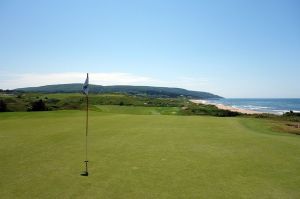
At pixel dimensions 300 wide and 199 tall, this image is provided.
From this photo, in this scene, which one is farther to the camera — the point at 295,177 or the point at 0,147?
the point at 0,147

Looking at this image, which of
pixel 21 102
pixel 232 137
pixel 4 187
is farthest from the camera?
pixel 21 102

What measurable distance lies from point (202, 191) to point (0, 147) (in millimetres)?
9312

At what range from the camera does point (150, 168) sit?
923 cm

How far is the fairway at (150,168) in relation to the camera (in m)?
7.15

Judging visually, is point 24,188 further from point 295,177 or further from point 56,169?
point 295,177

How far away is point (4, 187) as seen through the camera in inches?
289

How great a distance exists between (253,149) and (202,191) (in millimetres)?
6205

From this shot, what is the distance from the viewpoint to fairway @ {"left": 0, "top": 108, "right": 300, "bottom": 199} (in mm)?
7148

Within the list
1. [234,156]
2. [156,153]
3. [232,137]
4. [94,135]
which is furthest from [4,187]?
[232,137]

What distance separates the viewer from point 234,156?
11.1 meters

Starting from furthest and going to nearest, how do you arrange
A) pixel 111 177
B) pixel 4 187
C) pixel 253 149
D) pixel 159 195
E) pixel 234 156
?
1. pixel 253 149
2. pixel 234 156
3. pixel 111 177
4. pixel 4 187
5. pixel 159 195

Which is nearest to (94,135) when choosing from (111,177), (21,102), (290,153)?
(111,177)

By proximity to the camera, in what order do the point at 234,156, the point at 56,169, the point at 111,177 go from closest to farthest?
the point at 111,177 → the point at 56,169 → the point at 234,156

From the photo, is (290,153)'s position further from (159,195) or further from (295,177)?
(159,195)
